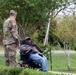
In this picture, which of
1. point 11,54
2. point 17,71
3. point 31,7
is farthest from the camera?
point 31,7

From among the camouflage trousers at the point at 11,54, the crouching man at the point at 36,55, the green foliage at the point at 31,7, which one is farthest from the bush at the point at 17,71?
the green foliage at the point at 31,7

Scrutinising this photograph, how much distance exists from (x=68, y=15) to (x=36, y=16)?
747 centimetres

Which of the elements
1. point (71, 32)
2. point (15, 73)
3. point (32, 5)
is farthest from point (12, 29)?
point (71, 32)

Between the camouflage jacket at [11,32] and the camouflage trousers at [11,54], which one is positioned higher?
the camouflage jacket at [11,32]

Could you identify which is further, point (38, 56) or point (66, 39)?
point (66, 39)

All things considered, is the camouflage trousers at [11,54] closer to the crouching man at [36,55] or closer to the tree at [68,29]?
the crouching man at [36,55]

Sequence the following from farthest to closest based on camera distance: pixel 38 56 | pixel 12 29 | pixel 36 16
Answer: pixel 36 16 → pixel 12 29 → pixel 38 56

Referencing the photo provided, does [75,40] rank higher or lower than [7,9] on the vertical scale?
lower

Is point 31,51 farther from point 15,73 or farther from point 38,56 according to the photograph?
point 15,73

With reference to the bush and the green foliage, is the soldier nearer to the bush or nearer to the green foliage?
the bush

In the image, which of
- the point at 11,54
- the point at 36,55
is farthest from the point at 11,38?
the point at 36,55

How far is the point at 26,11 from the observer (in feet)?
57.7

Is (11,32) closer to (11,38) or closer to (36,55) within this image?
(11,38)

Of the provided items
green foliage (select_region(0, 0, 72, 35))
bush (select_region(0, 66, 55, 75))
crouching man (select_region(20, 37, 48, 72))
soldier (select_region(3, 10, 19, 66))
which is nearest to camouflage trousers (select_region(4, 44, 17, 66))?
soldier (select_region(3, 10, 19, 66))
